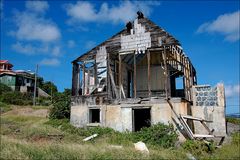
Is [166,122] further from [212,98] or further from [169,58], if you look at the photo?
[169,58]

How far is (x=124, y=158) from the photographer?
1017cm

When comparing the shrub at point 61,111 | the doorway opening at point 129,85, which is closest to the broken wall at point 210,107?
the doorway opening at point 129,85

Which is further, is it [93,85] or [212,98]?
[93,85]

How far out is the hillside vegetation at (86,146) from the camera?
10.5m

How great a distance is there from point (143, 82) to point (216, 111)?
6826 millimetres

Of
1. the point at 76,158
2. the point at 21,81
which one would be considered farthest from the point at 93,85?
the point at 21,81

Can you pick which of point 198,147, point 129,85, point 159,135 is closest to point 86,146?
point 159,135

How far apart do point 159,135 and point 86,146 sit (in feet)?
14.4

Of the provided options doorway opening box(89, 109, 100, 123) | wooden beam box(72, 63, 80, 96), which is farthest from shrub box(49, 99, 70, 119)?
doorway opening box(89, 109, 100, 123)

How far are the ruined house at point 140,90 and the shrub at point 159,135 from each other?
1.58 feet

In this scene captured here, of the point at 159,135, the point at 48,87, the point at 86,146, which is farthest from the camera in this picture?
the point at 48,87

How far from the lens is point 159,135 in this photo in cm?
1470

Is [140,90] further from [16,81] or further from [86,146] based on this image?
[16,81]

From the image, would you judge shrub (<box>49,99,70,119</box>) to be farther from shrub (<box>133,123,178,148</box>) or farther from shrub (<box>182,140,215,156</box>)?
shrub (<box>182,140,215,156</box>)
